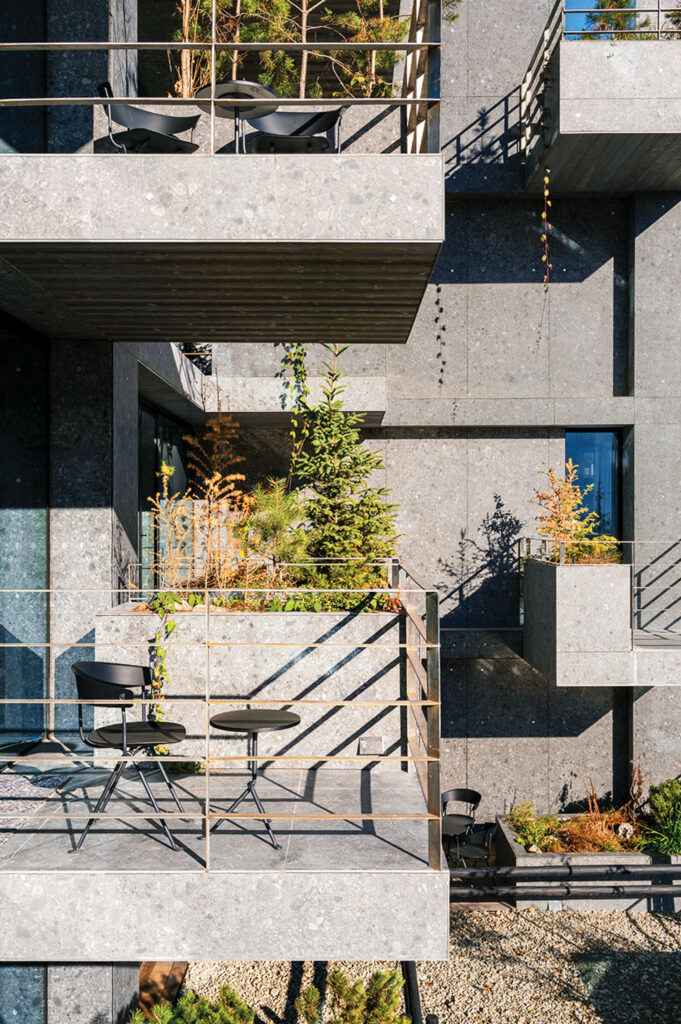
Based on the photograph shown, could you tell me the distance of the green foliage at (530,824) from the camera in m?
9.65

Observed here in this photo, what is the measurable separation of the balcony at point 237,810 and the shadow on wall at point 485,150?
7582 mm

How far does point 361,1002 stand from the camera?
639 centimetres

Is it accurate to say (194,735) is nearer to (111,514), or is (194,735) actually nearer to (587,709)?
(111,514)

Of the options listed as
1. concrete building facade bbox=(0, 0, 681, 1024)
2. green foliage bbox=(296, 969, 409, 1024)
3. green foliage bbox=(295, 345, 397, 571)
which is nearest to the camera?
green foliage bbox=(296, 969, 409, 1024)

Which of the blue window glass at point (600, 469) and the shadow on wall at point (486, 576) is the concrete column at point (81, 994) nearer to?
the shadow on wall at point (486, 576)

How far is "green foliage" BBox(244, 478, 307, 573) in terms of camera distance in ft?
24.7

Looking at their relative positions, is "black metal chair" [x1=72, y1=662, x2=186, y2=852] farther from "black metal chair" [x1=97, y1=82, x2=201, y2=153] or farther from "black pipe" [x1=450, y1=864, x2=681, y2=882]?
"black pipe" [x1=450, y1=864, x2=681, y2=882]

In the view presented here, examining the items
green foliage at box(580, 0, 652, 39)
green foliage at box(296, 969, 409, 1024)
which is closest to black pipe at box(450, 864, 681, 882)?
green foliage at box(296, 969, 409, 1024)

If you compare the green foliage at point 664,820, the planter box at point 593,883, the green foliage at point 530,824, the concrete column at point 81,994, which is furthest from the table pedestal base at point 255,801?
the green foliage at point 664,820

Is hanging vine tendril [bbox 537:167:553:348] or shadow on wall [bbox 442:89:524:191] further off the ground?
shadow on wall [bbox 442:89:524:191]

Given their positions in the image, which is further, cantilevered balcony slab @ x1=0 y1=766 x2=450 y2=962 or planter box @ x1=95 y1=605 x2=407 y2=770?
planter box @ x1=95 y1=605 x2=407 y2=770

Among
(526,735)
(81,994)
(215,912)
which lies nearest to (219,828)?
(215,912)

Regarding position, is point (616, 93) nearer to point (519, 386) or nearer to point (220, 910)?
point (519, 386)

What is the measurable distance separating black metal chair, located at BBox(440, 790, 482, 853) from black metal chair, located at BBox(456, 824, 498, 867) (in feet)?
0.32
